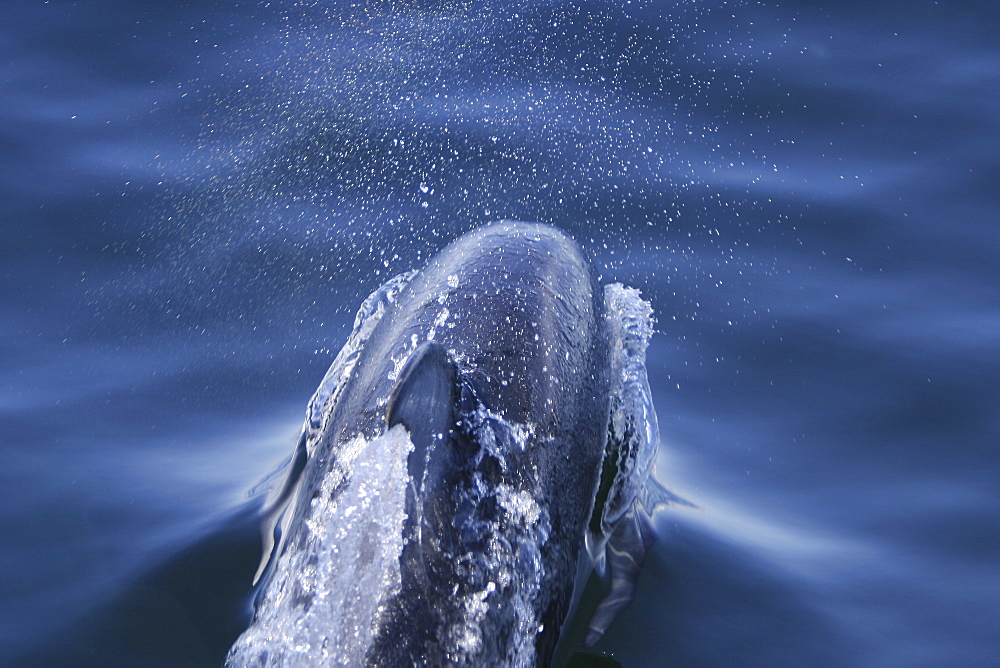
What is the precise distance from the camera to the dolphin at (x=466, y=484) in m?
2.76

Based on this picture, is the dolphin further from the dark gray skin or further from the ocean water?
the ocean water

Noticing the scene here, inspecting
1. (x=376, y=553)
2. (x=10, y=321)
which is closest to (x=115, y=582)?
(x=376, y=553)

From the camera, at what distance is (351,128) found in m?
7.29

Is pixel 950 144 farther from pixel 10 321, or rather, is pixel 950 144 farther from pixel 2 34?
pixel 2 34

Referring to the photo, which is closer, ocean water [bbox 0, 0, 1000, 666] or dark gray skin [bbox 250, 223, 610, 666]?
dark gray skin [bbox 250, 223, 610, 666]

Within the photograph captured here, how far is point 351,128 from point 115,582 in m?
4.09

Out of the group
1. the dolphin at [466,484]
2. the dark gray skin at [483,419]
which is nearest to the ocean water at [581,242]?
the dolphin at [466,484]

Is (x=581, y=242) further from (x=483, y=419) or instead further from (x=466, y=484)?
(x=466, y=484)

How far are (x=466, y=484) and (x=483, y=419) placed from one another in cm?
23

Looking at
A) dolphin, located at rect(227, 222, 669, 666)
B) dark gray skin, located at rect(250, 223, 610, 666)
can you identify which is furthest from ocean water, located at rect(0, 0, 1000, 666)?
dark gray skin, located at rect(250, 223, 610, 666)

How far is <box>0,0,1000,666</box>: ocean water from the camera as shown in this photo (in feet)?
13.5

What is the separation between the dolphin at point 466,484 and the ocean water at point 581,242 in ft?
1.14

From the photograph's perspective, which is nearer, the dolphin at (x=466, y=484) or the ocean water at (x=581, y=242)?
the dolphin at (x=466, y=484)

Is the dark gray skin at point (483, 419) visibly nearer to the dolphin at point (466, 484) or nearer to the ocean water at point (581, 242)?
the dolphin at point (466, 484)
